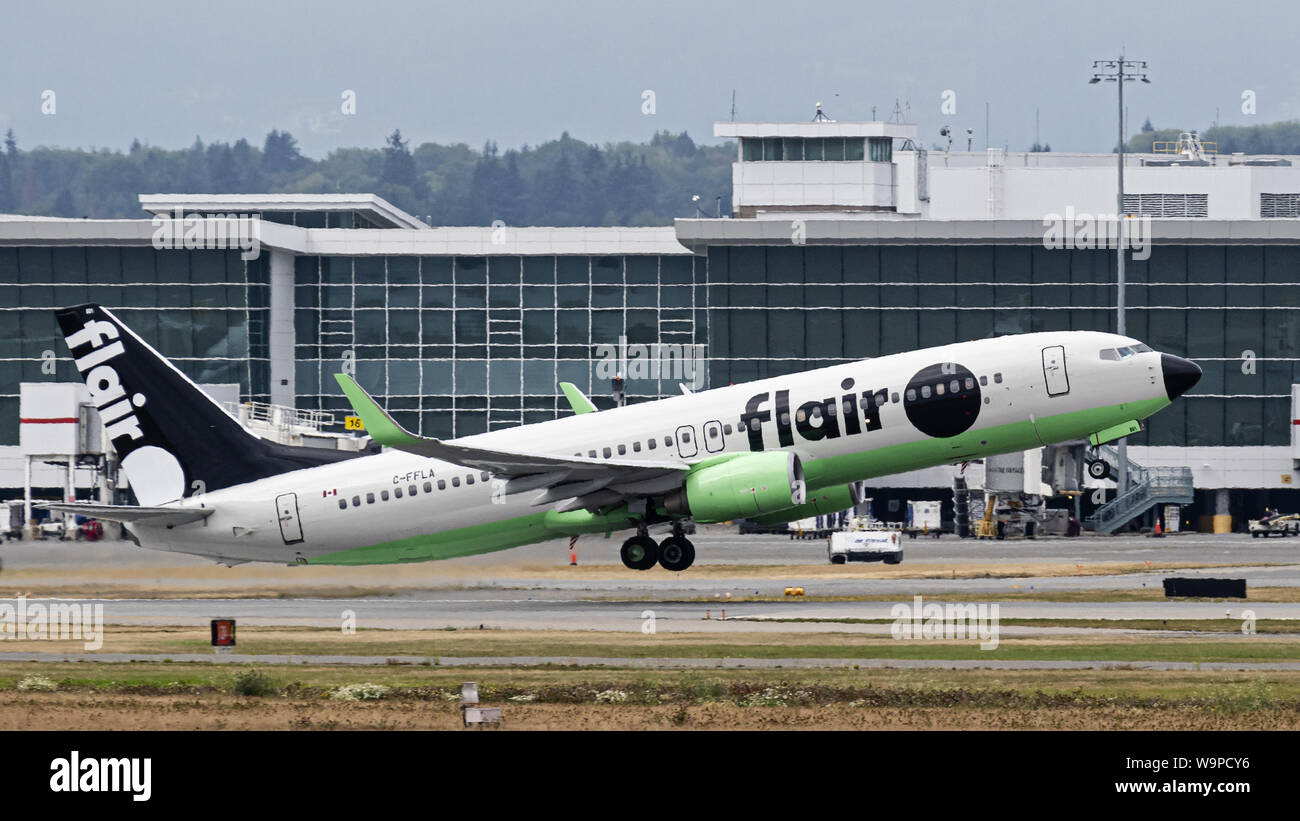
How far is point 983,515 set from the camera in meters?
103

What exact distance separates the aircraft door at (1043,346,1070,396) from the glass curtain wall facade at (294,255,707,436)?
67.2m

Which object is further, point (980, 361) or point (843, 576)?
point (843, 576)

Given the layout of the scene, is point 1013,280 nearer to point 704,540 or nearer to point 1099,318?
point 1099,318

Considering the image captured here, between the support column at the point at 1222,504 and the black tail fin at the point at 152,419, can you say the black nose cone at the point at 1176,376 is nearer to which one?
the black tail fin at the point at 152,419

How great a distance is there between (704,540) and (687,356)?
75.6ft

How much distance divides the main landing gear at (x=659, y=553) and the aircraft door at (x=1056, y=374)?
11.8m

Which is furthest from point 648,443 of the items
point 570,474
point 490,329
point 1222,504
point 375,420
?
point 1222,504

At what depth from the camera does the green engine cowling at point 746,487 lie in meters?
48.7

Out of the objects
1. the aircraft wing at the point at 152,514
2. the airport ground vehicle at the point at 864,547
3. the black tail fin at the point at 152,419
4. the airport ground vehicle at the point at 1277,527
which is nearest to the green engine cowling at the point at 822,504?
the black tail fin at the point at 152,419

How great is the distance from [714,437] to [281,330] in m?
73.5
